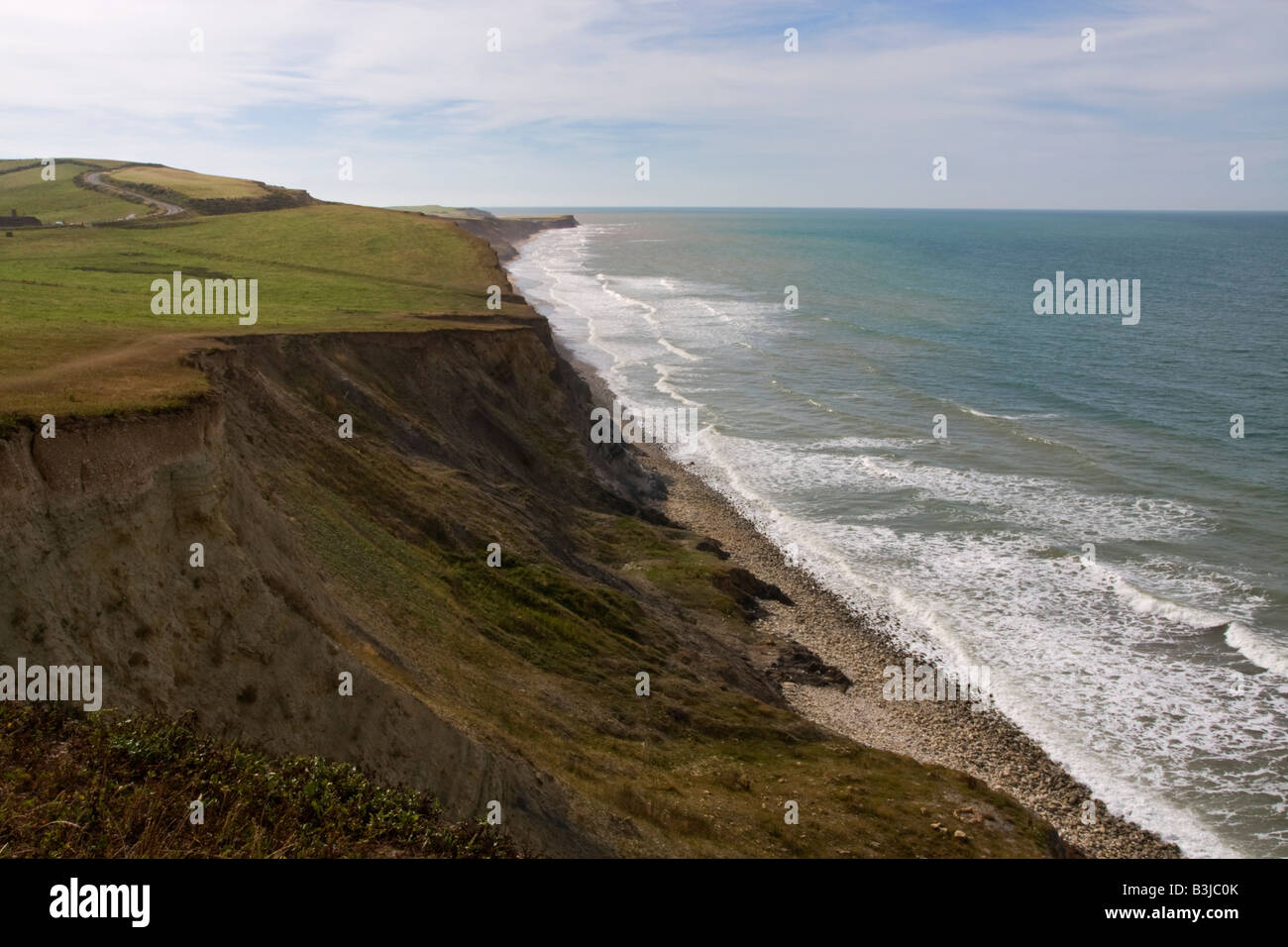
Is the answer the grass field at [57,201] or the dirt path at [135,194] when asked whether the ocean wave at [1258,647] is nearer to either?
the dirt path at [135,194]

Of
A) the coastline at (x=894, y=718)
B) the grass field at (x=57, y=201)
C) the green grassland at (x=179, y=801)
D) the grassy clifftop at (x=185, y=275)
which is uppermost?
the grass field at (x=57, y=201)

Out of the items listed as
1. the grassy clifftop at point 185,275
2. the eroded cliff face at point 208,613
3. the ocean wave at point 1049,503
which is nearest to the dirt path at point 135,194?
the grassy clifftop at point 185,275

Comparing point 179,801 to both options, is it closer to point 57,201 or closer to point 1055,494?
point 1055,494

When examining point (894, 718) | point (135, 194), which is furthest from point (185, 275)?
point (135, 194)

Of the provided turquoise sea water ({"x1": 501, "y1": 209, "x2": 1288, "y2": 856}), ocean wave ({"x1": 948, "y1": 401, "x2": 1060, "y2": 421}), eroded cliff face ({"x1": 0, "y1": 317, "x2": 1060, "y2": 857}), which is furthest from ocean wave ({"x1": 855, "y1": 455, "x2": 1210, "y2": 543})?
eroded cliff face ({"x1": 0, "y1": 317, "x2": 1060, "y2": 857})

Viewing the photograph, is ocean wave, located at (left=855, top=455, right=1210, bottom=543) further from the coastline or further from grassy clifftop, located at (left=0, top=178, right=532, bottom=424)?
grassy clifftop, located at (left=0, top=178, right=532, bottom=424)

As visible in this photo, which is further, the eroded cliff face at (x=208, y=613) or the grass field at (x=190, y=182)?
the grass field at (x=190, y=182)

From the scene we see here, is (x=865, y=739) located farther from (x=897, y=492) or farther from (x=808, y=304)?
(x=808, y=304)
